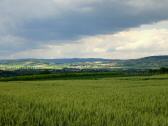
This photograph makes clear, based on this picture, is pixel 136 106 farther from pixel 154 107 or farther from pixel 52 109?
pixel 52 109

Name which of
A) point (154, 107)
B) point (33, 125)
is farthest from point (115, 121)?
point (154, 107)

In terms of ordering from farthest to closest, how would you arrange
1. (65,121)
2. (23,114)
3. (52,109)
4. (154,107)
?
(154,107)
(52,109)
(23,114)
(65,121)

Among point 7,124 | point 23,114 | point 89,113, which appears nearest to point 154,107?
point 89,113

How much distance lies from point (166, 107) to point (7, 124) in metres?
7.70

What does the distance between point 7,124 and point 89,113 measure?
11.3 ft

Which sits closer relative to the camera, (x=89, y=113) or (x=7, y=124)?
(x=7, y=124)

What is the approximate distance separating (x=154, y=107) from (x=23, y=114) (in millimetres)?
6169

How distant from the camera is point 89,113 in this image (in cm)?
1348

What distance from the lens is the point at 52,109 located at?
14.8 metres

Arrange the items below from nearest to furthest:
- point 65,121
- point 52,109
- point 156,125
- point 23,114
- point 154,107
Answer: point 156,125 → point 65,121 → point 23,114 → point 52,109 → point 154,107

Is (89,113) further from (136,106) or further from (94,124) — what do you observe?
(136,106)

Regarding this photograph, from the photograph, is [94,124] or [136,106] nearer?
[94,124]

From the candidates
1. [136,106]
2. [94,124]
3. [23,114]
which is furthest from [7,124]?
[136,106]

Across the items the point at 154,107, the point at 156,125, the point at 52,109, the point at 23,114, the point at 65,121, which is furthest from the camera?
the point at 154,107
